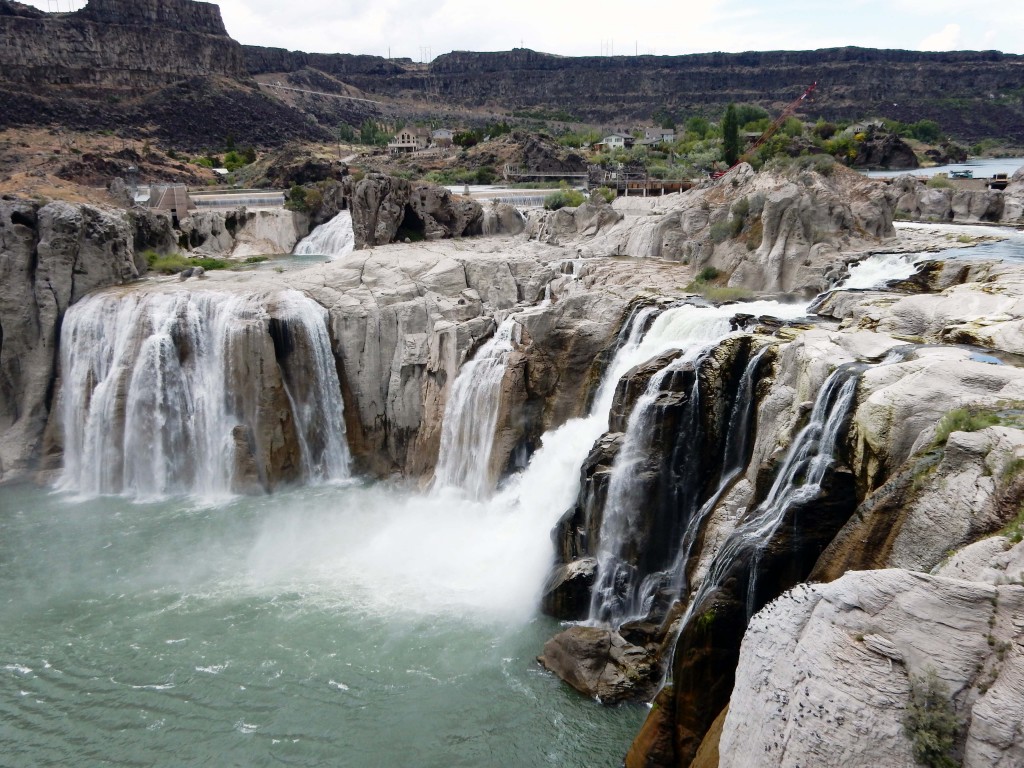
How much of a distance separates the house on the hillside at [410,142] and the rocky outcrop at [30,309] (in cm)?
5778

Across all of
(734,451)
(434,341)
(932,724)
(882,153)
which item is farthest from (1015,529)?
(882,153)

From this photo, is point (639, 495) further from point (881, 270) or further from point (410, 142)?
point (410, 142)

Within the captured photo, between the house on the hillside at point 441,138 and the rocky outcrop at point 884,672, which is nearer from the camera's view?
the rocky outcrop at point 884,672

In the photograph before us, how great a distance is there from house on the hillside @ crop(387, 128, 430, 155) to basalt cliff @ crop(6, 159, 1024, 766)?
51.0 metres

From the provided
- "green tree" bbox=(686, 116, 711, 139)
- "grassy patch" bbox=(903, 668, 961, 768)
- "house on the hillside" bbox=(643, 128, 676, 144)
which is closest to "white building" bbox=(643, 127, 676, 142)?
"house on the hillside" bbox=(643, 128, 676, 144)

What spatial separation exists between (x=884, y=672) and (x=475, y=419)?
50.9ft

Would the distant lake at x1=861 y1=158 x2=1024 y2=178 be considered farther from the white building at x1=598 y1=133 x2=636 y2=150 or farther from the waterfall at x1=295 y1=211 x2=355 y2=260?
the waterfall at x1=295 y1=211 x2=355 y2=260

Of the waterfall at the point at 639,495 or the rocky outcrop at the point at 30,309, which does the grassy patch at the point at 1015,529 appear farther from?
the rocky outcrop at the point at 30,309

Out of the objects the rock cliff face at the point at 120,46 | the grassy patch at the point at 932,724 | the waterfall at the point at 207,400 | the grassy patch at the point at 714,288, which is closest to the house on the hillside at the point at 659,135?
the rock cliff face at the point at 120,46

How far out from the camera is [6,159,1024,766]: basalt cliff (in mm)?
7246

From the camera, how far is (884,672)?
6801 mm

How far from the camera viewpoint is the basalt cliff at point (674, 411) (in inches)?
285

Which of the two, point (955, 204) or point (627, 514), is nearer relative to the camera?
point (627, 514)

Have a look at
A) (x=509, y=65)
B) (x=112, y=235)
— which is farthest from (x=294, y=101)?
(x=112, y=235)
